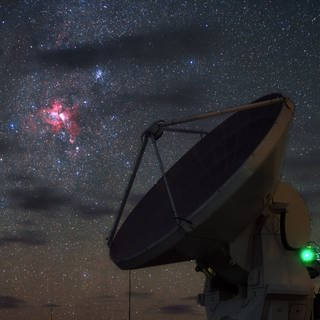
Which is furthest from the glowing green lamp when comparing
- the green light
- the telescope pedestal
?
the telescope pedestal

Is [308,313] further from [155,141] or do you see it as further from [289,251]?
[155,141]

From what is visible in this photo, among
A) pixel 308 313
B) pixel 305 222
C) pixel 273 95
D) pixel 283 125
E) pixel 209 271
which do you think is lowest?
pixel 308 313

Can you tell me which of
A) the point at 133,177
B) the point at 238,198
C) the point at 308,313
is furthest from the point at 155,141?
the point at 308,313

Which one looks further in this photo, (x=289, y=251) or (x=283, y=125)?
(x=289, y=251)

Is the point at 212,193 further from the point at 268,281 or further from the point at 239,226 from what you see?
the point at 268,281

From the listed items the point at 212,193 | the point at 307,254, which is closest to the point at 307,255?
the point at 307,254

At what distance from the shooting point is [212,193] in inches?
625

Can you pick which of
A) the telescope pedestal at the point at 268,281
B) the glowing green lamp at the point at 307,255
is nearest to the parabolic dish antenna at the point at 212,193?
the telescope pedestal at the point at 268,281

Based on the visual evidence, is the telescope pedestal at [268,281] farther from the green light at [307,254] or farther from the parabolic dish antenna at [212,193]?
the parabolic dish antenna at [212,193]

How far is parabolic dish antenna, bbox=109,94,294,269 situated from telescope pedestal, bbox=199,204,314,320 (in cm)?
69

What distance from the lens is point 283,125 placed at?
1495 centimetres

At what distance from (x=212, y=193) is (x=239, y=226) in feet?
3.58

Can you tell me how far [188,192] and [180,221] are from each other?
3.78m

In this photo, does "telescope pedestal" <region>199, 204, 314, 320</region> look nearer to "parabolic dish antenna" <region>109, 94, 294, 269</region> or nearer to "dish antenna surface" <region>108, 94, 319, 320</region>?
"dish antenna surface" <region>108, 94, 319, 320</region>
